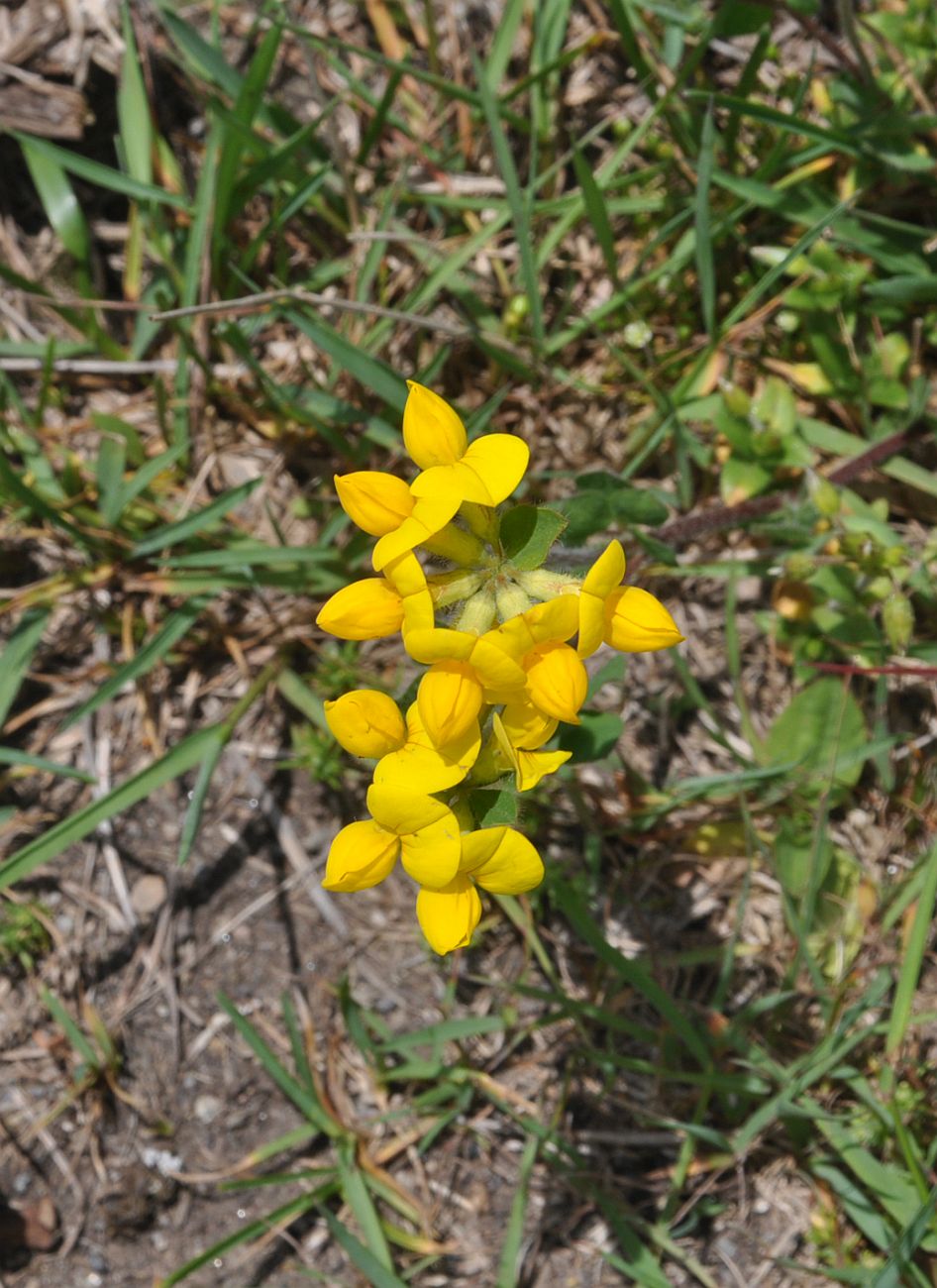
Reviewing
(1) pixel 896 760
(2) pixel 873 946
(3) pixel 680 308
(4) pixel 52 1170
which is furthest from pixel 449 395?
(4) pixel 52 1170

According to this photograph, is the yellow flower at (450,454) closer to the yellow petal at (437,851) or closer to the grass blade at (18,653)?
the yellow petal at (437,851)

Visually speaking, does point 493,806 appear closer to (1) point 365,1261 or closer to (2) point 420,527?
(2) point 420,527

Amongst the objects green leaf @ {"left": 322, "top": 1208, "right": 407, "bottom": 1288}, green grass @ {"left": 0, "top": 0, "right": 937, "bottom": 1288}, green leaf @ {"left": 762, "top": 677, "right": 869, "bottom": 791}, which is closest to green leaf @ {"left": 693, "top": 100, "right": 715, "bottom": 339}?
green grass @ {"left": 0, "top": 0, "right": 937, "bottom": 1288}

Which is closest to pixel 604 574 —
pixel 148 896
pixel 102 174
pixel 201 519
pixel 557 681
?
pixel 557 681

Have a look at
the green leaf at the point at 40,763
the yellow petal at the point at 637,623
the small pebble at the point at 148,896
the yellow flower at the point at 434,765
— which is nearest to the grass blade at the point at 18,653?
the green leaf at the point at 40,763

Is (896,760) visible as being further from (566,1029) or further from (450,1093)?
(450,1093)

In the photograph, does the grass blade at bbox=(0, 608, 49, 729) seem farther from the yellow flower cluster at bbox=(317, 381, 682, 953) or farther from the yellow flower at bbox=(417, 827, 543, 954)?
the yellow flower at bbox=(417, 827, 543, 954)
